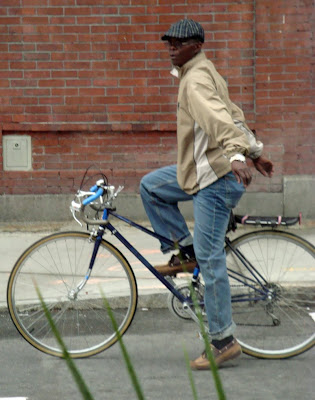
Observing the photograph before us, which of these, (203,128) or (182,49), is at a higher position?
(182,49)

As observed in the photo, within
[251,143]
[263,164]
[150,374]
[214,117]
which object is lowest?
[150,374]

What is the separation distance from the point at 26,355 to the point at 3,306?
3.44 ft

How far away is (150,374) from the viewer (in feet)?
14.9

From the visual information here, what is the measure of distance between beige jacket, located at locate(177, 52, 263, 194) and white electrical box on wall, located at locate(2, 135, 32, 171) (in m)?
4.87

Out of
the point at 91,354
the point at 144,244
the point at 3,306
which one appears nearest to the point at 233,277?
the point at 91,354

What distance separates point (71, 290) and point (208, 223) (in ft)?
2.98

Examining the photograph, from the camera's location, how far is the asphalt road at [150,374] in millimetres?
4227

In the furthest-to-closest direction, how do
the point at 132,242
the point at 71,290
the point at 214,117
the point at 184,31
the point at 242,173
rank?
the point at 132,242
the point at 71,290
the point at 184,31
the point at 214,117
the point at 242,173

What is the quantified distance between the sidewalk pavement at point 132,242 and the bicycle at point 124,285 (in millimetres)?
490

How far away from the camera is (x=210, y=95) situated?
4273mm

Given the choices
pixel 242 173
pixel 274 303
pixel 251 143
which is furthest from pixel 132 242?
pixel 242 173

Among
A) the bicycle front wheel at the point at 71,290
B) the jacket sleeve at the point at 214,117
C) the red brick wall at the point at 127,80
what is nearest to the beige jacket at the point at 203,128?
the jacket sleeve at the point at 214,117

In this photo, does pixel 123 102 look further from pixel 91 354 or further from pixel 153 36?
pixel 91 354

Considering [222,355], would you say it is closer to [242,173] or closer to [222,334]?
[222,334]
